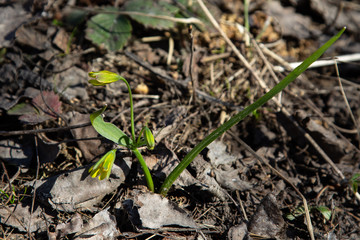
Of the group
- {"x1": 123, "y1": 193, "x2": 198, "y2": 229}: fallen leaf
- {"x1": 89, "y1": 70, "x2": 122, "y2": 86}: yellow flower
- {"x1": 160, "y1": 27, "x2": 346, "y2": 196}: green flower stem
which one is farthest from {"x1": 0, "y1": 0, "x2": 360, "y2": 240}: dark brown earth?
{"x1": 89, "y1": 70, "x2": 122, "y2": 86}: yellow flower

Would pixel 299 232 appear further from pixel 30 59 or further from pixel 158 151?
pixel 30 59

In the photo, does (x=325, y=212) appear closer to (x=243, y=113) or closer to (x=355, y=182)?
(x=355, y=182)

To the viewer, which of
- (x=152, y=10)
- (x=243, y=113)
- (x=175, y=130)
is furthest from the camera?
(x=152, y=10)

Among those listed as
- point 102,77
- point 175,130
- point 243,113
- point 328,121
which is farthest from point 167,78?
point 328,121

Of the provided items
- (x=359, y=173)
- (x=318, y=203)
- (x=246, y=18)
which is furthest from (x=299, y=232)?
(x=246, y=18)

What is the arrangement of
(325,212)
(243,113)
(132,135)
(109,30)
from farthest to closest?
(109,30), (325,212), (132,135), (243,113)
